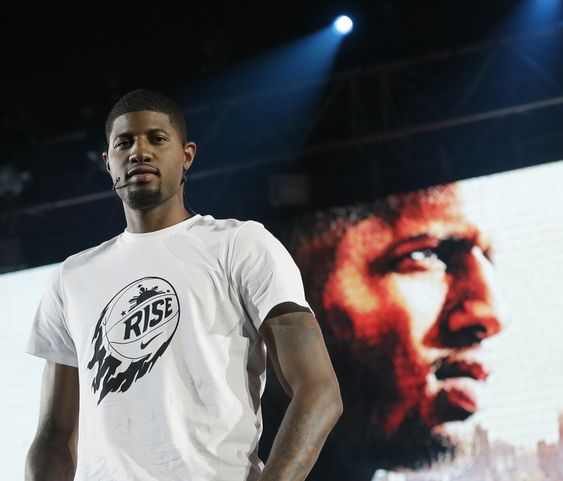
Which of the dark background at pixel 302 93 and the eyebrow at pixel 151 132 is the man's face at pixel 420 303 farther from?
the eyebrow at pixel 151 132

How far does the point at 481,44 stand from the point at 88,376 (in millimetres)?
4200

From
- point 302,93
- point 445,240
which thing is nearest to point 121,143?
point 445,240

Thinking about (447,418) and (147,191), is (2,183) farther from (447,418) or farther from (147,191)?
(147,191)

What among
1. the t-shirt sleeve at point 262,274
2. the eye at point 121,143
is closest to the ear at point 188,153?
the eye at point 121,143

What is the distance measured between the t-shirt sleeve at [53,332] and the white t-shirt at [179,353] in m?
0.07

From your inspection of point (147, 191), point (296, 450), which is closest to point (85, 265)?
point (147, 191)

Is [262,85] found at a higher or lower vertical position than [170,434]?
higher

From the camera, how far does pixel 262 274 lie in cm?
167

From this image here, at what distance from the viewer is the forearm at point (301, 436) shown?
150 centimetres

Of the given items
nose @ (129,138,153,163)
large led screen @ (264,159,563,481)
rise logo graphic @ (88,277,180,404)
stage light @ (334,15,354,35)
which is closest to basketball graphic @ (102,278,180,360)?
rise logo graphic @ (88,277,180,404)

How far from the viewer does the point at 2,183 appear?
639cm

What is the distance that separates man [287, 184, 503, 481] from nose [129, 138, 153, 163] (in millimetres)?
3515

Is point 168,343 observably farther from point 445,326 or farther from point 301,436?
point 445,326

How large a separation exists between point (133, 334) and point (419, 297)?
149 inches
